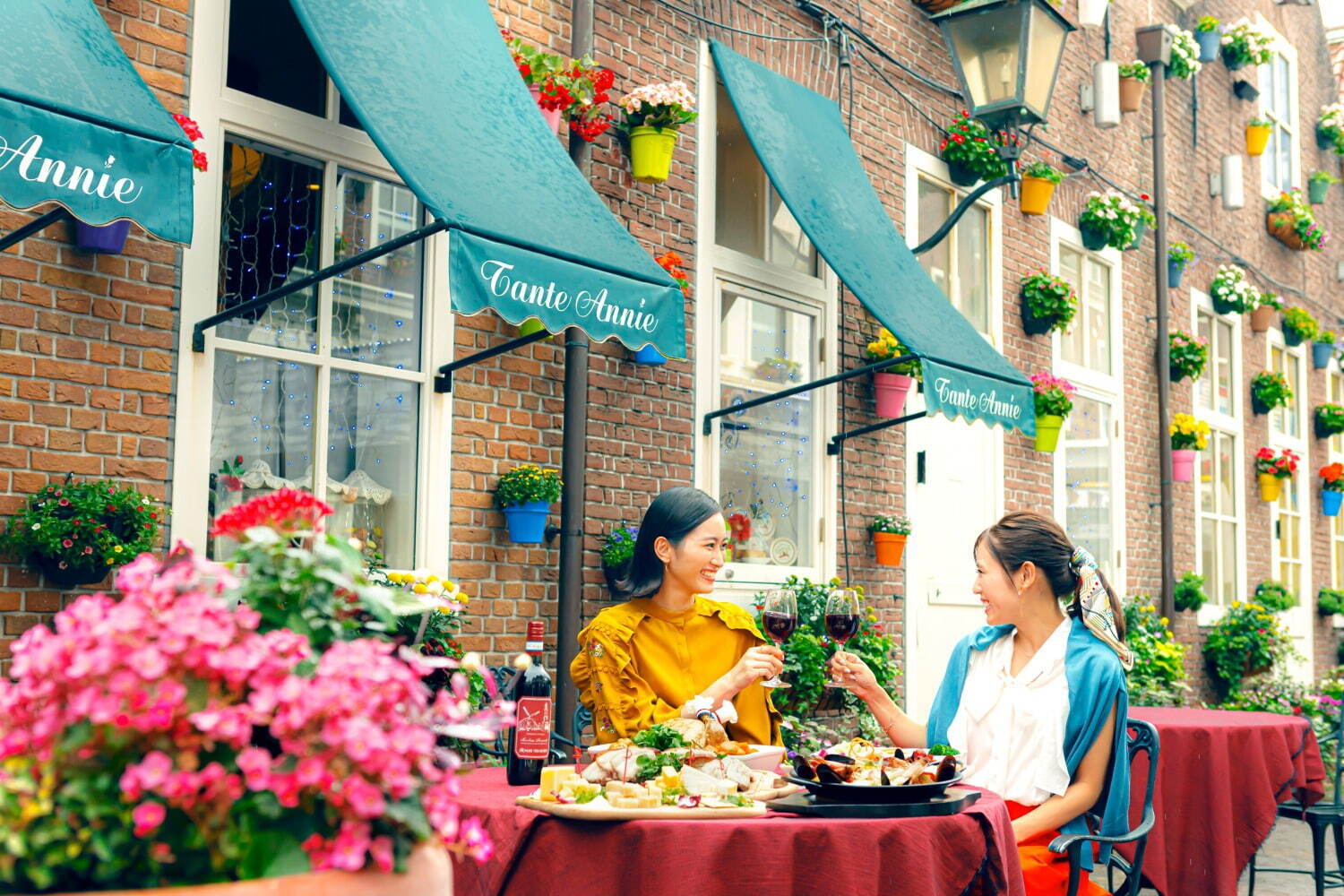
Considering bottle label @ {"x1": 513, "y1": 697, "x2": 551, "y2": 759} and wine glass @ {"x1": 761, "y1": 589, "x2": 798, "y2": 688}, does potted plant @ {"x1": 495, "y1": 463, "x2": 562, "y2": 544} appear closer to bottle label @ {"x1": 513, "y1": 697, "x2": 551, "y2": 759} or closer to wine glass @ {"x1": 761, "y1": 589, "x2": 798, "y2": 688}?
wine glass @ {"x1": 761, "y1": 589, "x2": 798, "y2": 688}

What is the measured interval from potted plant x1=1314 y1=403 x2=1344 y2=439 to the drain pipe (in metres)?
10.7

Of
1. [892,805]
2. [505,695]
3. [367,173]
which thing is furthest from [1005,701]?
[367,173]

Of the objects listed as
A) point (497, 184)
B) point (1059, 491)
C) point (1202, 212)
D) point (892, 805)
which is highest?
point (1202, 212)

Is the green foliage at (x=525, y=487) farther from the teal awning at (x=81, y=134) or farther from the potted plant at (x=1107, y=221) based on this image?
the potted plant at (x=1107, y=221)

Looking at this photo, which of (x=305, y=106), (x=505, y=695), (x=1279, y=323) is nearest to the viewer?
(x=505, y=695)

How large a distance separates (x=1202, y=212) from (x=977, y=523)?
16.2ft

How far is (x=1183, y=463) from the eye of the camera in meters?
10.4

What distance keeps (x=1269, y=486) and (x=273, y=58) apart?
1027 cm

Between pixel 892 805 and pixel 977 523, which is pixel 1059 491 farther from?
pixel 892 805

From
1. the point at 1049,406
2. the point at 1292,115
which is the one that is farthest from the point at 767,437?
the point at 1292,115

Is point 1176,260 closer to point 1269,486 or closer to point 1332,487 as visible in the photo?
point 1269,486

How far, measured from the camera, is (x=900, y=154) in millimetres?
7625

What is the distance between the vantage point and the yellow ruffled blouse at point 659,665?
12.1 feet

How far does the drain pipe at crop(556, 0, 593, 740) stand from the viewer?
17.0ft
